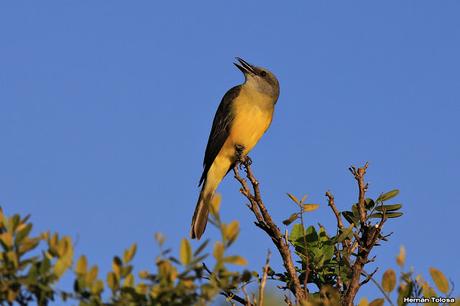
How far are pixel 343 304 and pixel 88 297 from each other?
2106mm

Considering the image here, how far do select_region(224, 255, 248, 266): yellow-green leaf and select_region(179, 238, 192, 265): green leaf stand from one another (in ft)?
0.45

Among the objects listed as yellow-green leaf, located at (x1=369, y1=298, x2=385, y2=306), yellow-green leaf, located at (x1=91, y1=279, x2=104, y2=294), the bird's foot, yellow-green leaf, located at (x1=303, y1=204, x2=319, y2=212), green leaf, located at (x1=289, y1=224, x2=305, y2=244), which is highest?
the bird's foot

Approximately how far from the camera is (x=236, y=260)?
2580 mm

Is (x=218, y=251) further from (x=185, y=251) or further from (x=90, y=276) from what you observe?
(x=90, y=276)

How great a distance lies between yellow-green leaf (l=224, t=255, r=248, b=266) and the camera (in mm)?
2568

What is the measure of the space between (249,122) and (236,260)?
675cm

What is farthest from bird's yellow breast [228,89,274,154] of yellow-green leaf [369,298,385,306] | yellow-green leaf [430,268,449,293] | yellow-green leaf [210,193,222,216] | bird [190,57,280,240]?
yellow-green leaf [210,193,222,216]

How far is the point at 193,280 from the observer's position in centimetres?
255

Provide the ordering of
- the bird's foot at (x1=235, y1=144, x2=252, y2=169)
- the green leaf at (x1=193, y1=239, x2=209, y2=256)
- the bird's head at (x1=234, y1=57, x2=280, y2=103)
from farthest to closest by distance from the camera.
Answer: the bird's head at (x1=234, y1=57, x2=280, y2=103), the bird's foot at (x1=235, y1=144, x2=252, y2=169), the green leaf at (x1=193, y1=239, x2=209, y2=256)

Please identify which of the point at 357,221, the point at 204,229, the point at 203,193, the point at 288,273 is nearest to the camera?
the point at 288,273

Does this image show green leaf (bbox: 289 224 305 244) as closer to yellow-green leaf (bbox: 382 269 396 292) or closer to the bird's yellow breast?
yellow-green leaf (bbox: 382 269 396 292)

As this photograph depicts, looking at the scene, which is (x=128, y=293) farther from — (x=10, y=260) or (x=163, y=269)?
(x=10, y=260)

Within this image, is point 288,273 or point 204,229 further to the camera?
point 204,229

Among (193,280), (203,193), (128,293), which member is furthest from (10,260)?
(203,193)
